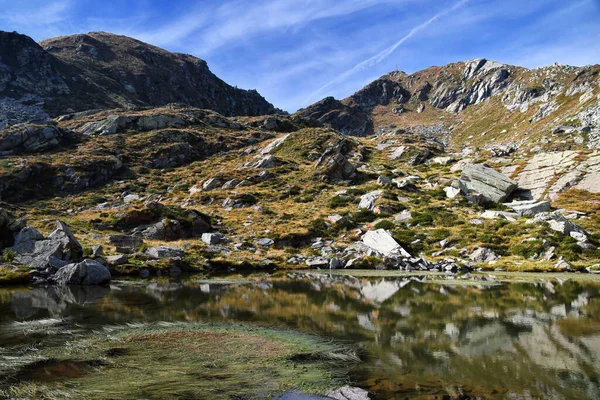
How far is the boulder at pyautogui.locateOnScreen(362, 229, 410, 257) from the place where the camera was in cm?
4516

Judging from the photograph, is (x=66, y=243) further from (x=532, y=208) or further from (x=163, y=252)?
(x=532, y=208)

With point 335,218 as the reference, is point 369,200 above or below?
above

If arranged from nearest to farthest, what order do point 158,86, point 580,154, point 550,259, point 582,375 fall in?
point 582,375, point 550,259, point 580,154, point 158,86

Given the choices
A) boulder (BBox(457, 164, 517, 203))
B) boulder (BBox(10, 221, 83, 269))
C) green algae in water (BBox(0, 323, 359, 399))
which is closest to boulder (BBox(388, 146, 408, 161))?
boulder (BBox(457, 164, 517, 203))

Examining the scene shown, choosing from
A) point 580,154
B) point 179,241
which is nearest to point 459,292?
point 179,241

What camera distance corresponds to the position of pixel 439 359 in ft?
39.1

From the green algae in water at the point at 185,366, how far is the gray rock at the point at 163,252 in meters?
25.4

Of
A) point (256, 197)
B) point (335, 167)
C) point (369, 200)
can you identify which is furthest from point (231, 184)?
point (369, 200)

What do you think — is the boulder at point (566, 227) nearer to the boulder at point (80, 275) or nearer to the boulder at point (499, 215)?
the boulder at point (499, 215)

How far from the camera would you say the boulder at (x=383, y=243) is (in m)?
45.2

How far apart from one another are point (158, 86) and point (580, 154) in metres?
161

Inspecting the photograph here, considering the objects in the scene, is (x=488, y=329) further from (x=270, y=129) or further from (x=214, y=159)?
(x=270, y=129)

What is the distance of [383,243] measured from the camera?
47.1 meters

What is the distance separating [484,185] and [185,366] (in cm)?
6255
